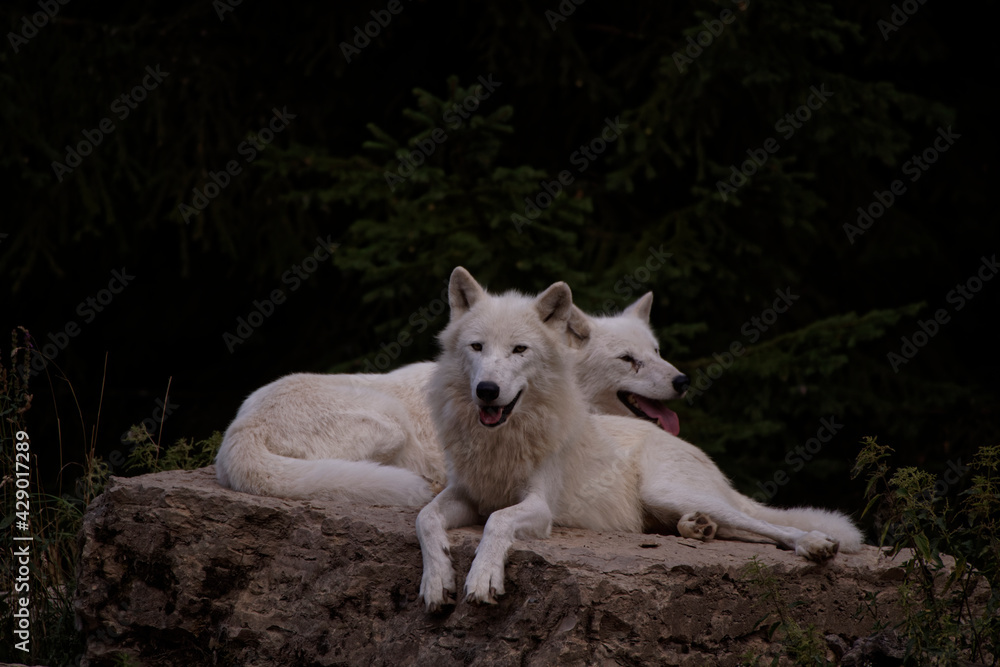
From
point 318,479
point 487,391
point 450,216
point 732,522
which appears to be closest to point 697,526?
point 732,522

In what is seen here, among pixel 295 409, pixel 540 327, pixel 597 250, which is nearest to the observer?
pixel 540 327

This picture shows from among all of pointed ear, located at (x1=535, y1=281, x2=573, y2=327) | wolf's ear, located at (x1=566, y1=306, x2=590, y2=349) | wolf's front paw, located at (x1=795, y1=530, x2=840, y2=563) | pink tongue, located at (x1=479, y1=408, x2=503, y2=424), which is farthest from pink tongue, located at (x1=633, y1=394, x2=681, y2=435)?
pink tongue, located at (x1=479, y1=408, x2=503, y2=424)

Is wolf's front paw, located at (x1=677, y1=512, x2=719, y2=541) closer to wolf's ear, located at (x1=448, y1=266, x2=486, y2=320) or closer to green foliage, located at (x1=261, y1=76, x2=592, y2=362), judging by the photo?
wolf's ear, located at (x1=448, y1=266, x2=486, y2=320)

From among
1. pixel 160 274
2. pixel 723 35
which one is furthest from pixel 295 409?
pixel 160 274

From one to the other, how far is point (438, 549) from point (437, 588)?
155 mm

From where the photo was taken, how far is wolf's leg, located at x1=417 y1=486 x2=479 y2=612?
357 centimetres

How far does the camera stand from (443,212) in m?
7.79

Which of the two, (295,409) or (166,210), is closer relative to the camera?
(295,409)

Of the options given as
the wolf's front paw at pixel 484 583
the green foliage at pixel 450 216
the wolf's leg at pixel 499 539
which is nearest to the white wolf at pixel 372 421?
the wolf's leg at pixel 499 539

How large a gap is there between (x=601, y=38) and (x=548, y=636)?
766 centimetres

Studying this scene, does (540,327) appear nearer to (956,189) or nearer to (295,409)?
(295,409)

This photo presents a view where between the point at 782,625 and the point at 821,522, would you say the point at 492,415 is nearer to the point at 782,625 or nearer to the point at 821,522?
the point at 782,625

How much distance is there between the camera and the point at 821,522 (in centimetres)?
438

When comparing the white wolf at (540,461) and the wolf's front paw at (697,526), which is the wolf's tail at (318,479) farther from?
the wolf's front paw at (697,526)
